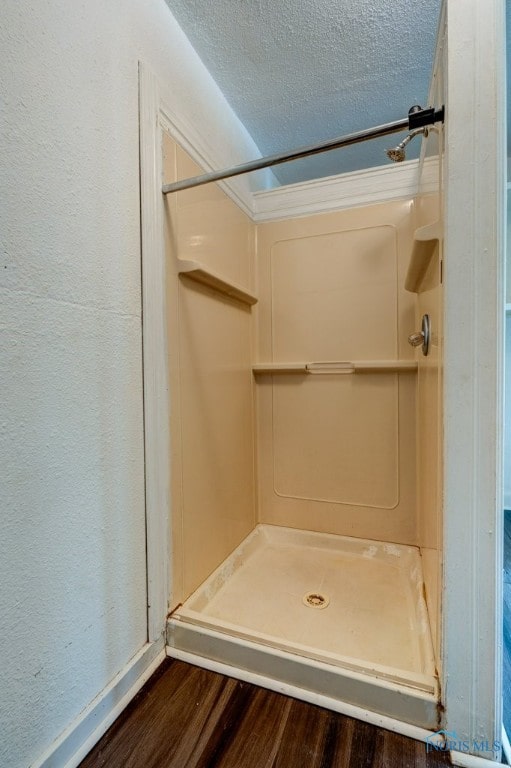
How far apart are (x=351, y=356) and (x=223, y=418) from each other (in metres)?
0.72

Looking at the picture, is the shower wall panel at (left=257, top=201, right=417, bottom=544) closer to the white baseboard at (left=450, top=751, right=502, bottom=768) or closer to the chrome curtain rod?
the chrome curtain rod

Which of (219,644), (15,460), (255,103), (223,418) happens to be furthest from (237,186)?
(219,644)

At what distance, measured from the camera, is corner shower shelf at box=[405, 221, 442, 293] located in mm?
957

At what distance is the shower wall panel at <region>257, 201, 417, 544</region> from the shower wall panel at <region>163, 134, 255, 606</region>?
0.14 meters

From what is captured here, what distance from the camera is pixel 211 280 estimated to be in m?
1.41

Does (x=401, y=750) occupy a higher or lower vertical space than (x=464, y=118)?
lower

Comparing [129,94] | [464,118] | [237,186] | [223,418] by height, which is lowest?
[223,418]

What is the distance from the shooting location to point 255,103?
1.63 meters

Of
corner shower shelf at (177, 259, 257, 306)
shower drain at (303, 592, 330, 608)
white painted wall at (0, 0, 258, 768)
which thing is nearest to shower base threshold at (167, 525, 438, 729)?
shower drain at (303, 592, 330, 608)

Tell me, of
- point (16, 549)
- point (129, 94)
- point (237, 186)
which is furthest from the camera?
point (237, 186)

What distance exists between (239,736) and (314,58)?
2.27 m

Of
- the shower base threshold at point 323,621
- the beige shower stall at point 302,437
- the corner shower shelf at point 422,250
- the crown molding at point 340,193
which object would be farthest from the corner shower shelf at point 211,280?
the shower base threshold at point 323,621

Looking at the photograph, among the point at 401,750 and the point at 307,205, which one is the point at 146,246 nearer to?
the point at 307,205

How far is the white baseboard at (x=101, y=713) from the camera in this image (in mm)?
755
